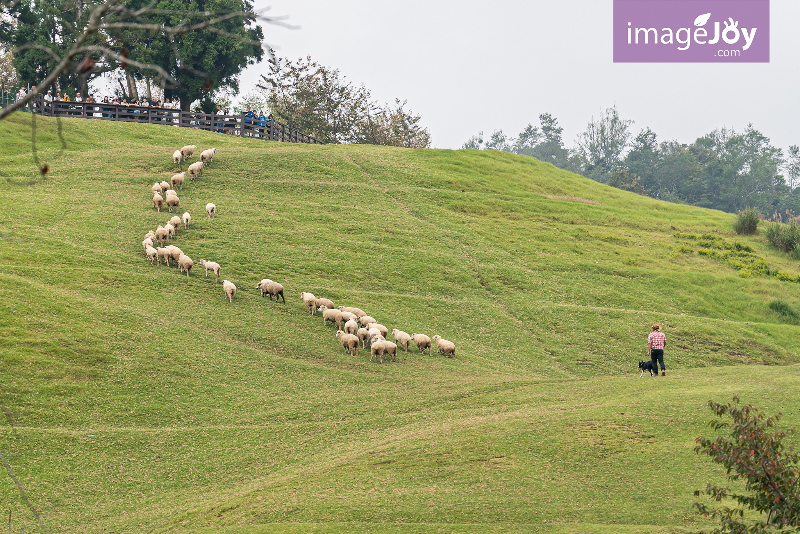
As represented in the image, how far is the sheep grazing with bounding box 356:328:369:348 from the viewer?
2855 centimetres

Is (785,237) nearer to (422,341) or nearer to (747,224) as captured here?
(747,224)

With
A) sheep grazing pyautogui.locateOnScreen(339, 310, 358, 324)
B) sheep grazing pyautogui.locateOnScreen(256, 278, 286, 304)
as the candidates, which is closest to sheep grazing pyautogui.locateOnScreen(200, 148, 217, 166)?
sheep grazing pyautogui.locateOnScreen(256, 278, 286, 304)

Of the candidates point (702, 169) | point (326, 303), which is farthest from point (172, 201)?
point (702, 169)

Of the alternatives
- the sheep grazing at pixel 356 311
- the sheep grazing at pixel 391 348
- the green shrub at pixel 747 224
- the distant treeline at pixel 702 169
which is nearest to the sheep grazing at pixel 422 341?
the sheep grazing at pixel 391 348

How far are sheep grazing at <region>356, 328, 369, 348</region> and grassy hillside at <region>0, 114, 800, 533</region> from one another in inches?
45.4

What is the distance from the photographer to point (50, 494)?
16312 millimetres

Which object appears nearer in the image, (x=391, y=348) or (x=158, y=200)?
(x=391, y=348)

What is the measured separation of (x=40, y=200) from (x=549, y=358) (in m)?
29.3

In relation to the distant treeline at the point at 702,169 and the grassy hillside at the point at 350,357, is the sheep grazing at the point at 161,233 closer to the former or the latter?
the grassy hillside at the point at 350,357

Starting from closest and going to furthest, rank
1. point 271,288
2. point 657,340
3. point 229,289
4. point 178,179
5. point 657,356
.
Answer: point 657,340, point 657,356, point 229,289, point 271,288, point 178,179

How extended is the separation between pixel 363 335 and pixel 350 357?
1509mm

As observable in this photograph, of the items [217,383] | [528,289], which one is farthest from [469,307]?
A: [217,383]

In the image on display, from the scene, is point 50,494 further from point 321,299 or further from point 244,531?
point 321,299

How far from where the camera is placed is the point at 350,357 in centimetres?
2744
